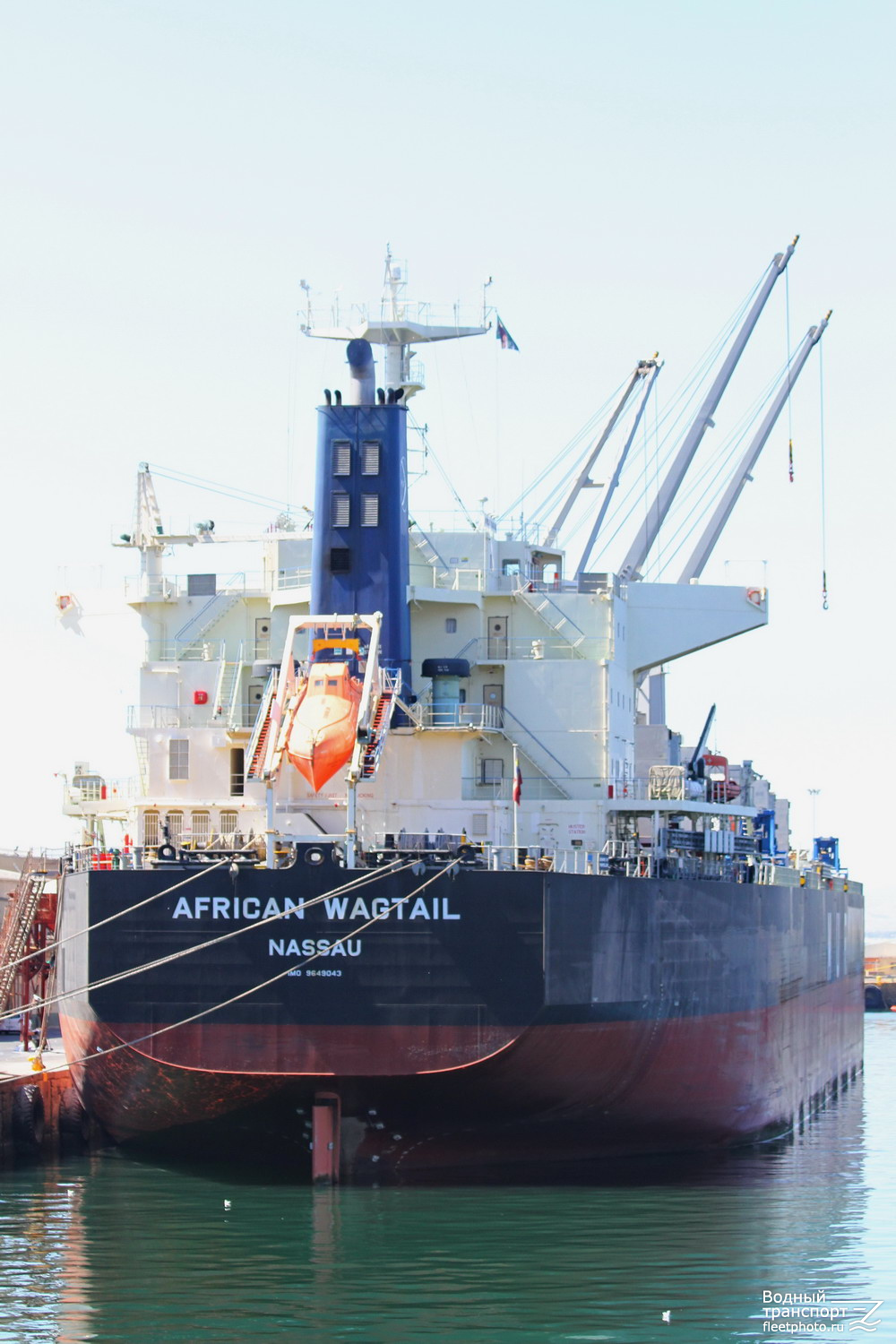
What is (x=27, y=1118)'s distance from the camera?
1012 inches

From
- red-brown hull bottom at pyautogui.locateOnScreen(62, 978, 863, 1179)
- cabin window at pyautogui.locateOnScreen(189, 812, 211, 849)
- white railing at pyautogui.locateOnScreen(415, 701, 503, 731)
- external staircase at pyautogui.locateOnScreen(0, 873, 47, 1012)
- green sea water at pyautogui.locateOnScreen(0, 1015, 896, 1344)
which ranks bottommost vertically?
green sea water at pyautogui.locateOnScreen(0, 1015, 896, 1344)

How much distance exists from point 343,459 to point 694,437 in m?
13.7

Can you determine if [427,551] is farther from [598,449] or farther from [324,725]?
[598,449]

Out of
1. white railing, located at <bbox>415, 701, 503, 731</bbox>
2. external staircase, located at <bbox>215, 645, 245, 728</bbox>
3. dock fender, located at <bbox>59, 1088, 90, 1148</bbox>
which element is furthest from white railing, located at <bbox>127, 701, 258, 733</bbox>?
dock fender, located at <bbox>59, 1088, 90, 1148</bbox>

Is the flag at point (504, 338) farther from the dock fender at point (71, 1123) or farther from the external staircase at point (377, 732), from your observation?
the dock fender at point (71, 1123)

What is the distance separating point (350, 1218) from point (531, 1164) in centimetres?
323

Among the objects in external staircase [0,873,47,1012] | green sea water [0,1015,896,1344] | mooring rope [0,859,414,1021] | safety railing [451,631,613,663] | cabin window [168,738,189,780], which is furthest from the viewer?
safety railing [451,631,613,663]

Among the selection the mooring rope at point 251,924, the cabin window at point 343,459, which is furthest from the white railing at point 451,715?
the mooring rope at point 251,924

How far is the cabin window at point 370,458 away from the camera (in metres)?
27.7

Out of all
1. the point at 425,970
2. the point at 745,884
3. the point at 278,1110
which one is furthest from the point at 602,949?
the point at 745,884

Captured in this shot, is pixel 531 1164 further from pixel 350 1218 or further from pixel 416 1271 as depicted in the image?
pixel 416 1271

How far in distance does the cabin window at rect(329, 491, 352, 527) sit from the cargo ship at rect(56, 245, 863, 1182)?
0.10ft

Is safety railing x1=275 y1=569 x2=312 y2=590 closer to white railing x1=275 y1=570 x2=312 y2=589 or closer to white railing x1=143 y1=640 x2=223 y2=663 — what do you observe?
white railing x1=275 y1=570 x2=312 y2=589

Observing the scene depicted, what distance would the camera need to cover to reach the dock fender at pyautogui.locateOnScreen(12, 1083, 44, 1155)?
25.6 meters
